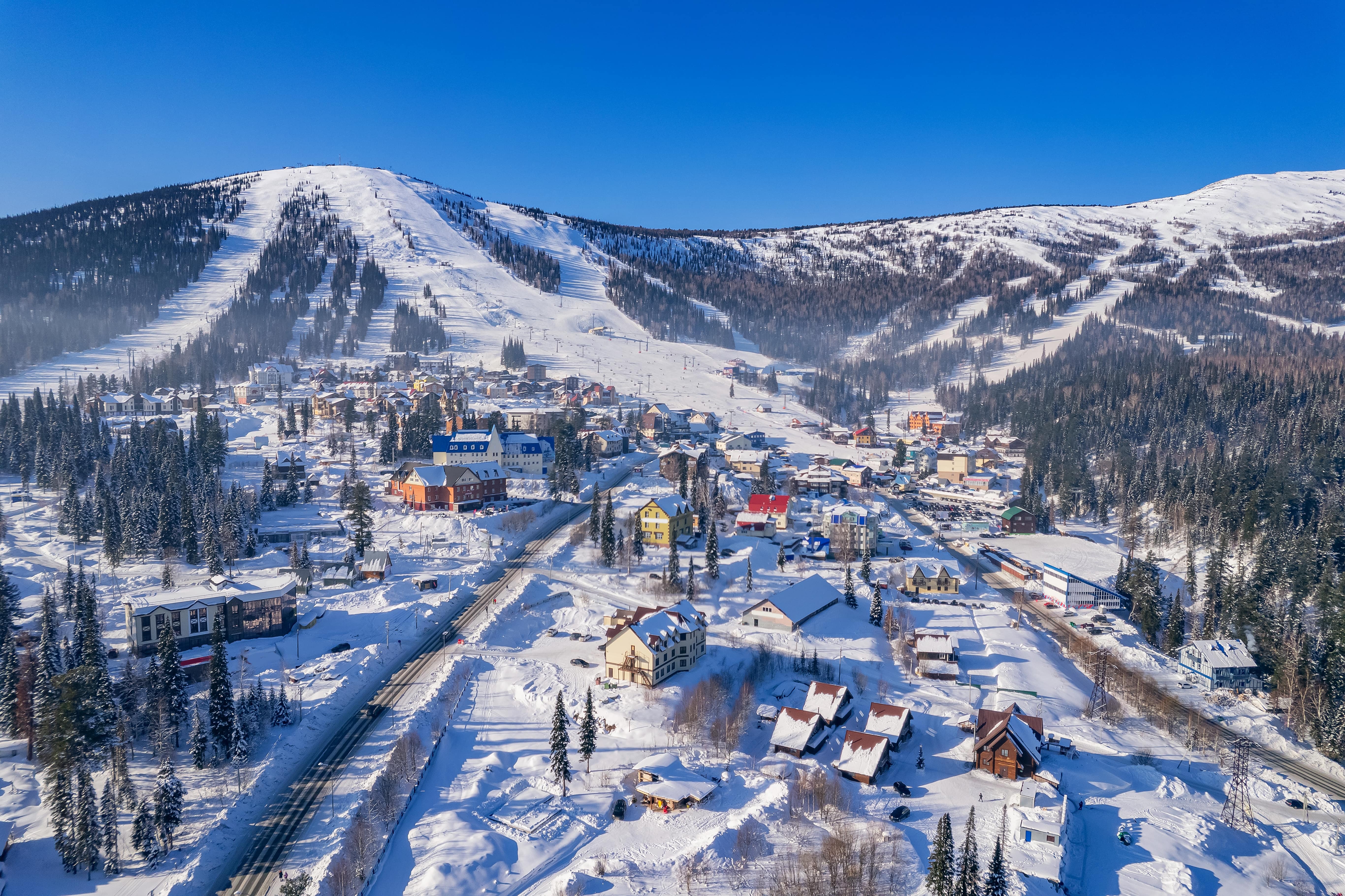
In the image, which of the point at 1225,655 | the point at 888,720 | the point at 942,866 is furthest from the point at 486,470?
the point at 942,866

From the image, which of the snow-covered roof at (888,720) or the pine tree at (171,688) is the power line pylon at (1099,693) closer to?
the snow-covered roof at (888,720)

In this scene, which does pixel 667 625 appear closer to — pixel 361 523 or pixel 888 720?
pixel 888 720

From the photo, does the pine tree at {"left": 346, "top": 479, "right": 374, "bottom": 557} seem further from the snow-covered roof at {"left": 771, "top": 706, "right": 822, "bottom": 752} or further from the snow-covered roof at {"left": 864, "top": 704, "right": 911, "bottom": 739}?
the snow-covered roof at {"left": 864, "top": 704, "right": 911, "bottom": 739}

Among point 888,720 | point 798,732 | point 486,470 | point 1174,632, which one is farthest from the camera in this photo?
point 486,470

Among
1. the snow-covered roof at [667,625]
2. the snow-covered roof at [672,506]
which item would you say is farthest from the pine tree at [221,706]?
the snow-covered roof at [672,506]

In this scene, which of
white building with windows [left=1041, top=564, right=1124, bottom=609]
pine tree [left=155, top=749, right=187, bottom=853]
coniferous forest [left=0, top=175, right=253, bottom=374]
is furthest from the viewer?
coniferous forest [left=0, top=175, right=253, bottom=374]

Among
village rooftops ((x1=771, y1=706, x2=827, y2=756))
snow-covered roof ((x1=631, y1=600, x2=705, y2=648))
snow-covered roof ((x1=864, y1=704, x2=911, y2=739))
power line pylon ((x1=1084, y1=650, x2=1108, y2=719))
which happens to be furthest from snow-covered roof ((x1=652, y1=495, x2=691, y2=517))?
power line pylon ((x1=1084, y1=650, x2=1108, y2=719))
